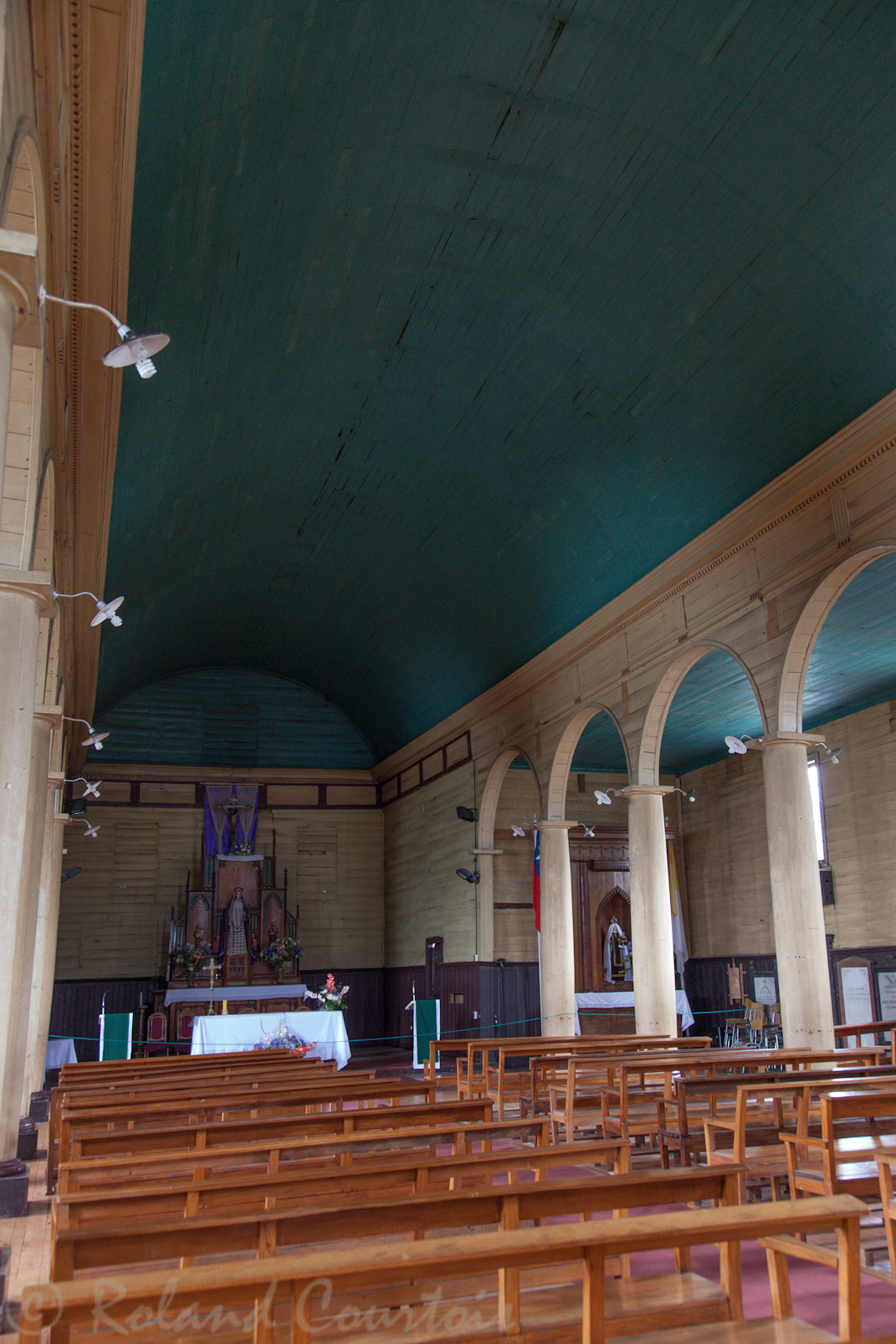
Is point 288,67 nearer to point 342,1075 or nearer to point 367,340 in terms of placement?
point 367,340

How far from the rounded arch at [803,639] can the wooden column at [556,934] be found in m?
5.44

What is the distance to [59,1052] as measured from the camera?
17672 mm

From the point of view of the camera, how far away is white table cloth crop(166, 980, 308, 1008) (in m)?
17.7

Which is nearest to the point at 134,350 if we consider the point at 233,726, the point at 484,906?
the point at 484,906

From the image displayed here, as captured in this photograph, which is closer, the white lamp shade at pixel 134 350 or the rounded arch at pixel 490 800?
the white lamp shade at pixel 134 350

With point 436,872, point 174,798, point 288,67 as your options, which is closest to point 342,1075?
point 288,67

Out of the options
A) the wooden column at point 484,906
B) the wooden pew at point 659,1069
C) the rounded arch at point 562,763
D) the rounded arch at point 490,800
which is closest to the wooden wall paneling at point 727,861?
the rounded arch at point 490,800

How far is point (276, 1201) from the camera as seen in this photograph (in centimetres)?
436

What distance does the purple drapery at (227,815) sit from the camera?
20453 mm

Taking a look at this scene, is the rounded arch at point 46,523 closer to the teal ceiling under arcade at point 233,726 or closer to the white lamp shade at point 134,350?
the white lamp shade at point 134,350

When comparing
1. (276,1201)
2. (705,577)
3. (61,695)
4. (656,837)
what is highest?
(705,577)

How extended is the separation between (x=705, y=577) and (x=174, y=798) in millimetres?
13445

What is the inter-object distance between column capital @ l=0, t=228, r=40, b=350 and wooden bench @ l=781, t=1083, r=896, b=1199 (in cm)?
512

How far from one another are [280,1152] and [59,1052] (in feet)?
50.3
